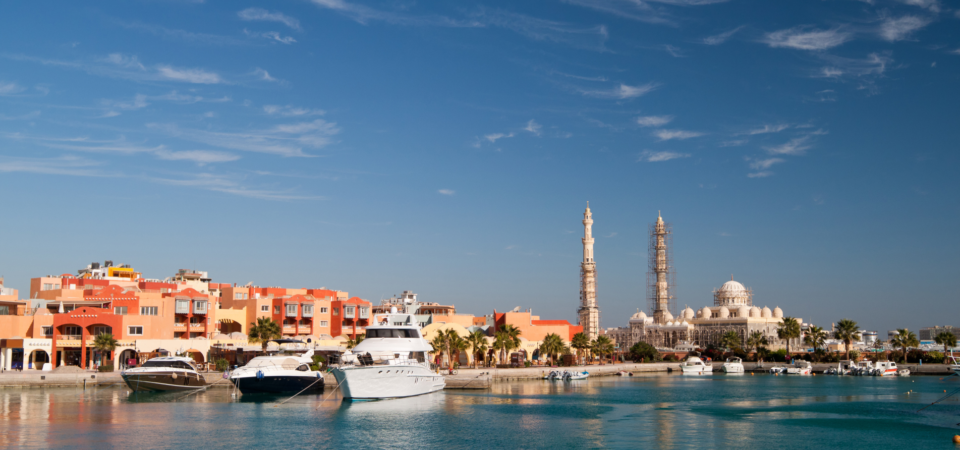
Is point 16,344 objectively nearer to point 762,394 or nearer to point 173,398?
point 173,398

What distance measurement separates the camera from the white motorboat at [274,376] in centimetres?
6172

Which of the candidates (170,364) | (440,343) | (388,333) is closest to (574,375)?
(440,343)

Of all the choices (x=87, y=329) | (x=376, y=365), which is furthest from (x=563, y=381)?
(x=87, y=329)

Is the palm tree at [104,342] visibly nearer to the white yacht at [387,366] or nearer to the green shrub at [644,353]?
the white yacht at [387,366]

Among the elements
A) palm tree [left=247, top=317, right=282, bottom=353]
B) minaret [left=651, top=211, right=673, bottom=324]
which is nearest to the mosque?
minaret [left=651, top=211, right=673, bottom=324]

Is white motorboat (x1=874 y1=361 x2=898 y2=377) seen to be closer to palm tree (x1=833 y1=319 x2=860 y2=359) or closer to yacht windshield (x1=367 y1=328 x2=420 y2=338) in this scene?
palm tree (x1=833 y1=319 x2=860 y2=359)

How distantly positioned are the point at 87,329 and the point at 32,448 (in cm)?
→ 4379

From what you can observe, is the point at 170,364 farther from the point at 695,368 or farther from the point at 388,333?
the point at 695,368

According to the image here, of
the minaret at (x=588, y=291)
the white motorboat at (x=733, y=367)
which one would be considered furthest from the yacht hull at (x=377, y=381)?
the minaret at (x=588, y=291)

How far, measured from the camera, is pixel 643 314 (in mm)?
173500

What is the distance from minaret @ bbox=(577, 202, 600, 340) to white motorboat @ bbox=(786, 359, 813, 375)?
3795cm

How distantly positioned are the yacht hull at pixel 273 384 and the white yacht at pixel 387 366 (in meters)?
4.20

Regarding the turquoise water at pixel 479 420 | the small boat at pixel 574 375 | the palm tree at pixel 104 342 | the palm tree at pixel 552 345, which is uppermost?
the palm tree at pixel 104 342

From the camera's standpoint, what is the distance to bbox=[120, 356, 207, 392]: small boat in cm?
6394
